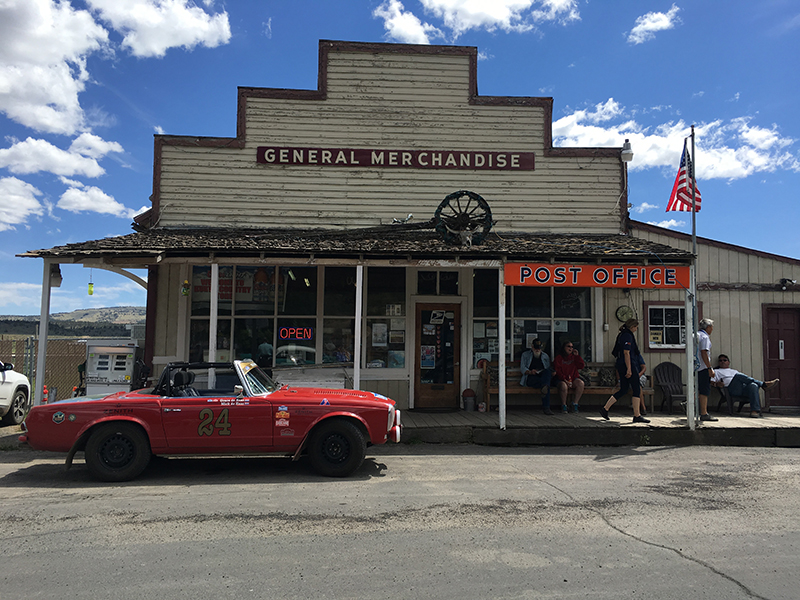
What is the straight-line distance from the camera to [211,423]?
6.70 m

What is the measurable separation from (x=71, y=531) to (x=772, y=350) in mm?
13067

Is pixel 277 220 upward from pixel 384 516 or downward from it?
upward

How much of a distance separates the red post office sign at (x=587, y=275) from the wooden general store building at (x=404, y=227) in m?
1.35

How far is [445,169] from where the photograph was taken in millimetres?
12320

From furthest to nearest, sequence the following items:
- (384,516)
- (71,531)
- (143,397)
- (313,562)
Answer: (143,397), (384,516), (71,531), (313,562)

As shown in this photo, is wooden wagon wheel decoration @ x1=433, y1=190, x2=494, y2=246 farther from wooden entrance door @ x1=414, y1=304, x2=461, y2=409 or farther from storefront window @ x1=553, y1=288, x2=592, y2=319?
storefront window @ x1=553, y1=288, x2=592, y2=319

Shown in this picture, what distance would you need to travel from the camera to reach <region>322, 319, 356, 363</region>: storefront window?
11547 mm

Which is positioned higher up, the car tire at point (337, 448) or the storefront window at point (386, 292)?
the storefront window at point (386, 292)

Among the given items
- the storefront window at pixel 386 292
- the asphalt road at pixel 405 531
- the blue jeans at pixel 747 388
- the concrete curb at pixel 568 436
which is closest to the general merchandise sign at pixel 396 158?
the storefront window at pixel 386 292

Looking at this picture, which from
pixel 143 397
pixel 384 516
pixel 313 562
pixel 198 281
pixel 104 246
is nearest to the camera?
pixel 313 562

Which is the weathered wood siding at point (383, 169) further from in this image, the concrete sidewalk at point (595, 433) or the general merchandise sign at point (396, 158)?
the concrete sidewalk at point (595, 433)

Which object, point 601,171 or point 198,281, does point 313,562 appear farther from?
point 601,171

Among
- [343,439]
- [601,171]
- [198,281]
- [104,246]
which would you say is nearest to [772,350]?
[601,171]

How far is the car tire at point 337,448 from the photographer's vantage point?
6773 millimetres
